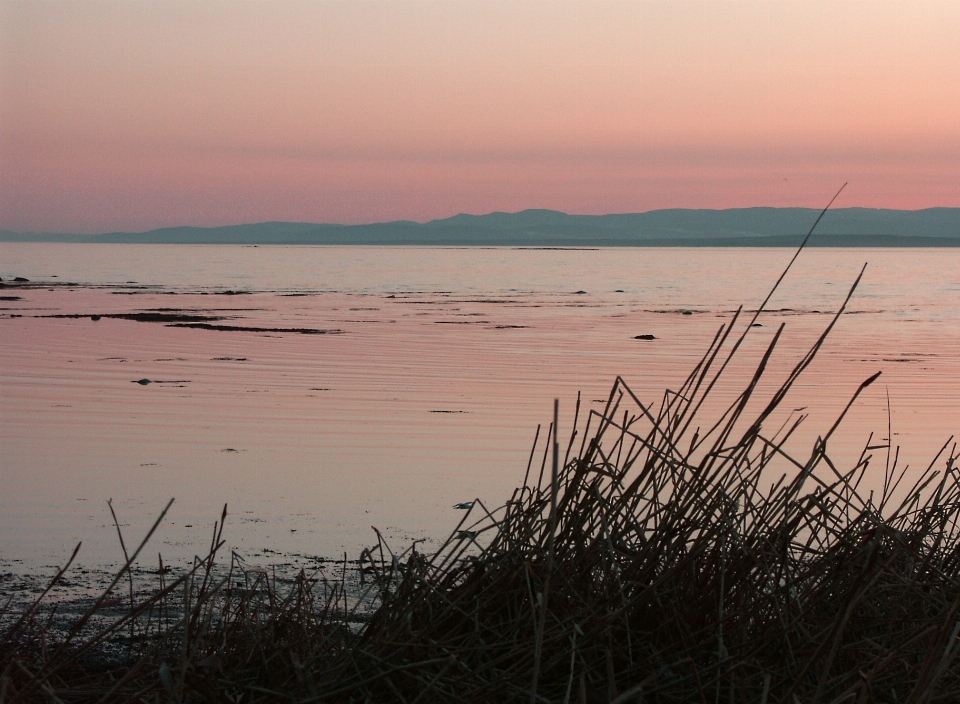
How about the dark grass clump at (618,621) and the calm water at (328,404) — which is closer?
the dark grass clump at (618,621)

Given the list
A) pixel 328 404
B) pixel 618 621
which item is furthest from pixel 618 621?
pixel 328 404

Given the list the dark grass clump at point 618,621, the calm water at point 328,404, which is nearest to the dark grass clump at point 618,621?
the dark grass clump at point 618,621

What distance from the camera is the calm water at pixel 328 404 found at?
22.2ft

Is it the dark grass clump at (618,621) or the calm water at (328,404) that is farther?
the calm water at (328,404)

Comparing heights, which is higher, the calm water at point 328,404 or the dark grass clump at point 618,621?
the dark grass clump at point 618,621

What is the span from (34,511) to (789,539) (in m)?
5.18

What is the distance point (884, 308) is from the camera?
2645 cm

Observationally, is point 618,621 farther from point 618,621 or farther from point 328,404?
point 328,404

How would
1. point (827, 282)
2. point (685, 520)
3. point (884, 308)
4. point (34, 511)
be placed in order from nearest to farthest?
point (685, 520)
point (34, 511)
point (884, 308)
point (827, 282)

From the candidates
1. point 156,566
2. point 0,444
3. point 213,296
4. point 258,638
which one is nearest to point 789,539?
point 258,638

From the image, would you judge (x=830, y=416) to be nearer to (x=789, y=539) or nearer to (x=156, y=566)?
(x=156, y=566)

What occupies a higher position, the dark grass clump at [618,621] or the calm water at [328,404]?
the dark grass clump at [618,621]

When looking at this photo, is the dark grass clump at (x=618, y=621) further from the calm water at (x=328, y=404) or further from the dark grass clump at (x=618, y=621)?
the calm water at (x=328, y=404)

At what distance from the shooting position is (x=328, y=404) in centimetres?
1073
